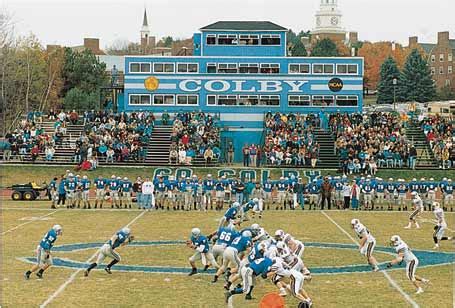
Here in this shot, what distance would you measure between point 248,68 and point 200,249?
31653 millimetres

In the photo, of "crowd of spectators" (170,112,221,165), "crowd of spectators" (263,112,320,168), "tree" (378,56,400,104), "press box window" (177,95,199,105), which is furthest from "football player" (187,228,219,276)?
"tree" (378,56,400,104)

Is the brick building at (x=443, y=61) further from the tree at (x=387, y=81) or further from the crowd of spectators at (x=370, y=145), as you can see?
the crowd of spectators at (x=370, y=145)

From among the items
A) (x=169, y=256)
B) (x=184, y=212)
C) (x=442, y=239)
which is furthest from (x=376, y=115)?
(x=169, y=256)

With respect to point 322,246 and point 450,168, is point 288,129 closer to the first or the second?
point 450,168

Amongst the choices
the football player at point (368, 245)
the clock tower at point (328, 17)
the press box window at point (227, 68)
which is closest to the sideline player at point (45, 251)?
the football player at point (368, 245)

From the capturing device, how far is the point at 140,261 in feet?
64.9

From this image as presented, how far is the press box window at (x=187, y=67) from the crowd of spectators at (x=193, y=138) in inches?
145

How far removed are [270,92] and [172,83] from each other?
5.92 metres

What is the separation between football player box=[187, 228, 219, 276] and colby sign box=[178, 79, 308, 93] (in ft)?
99.8

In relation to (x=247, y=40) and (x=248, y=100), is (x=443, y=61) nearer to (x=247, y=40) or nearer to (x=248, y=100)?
(x=247, y=40)

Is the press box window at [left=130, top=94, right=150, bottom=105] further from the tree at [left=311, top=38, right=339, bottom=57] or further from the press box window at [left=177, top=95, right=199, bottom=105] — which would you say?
the tree at [left=311, top=38, right=339, bottom=57]

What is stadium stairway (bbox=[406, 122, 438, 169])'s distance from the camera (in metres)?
41.2

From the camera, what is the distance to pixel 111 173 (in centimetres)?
3931

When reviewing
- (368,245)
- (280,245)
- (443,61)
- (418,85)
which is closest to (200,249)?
(280,245)
